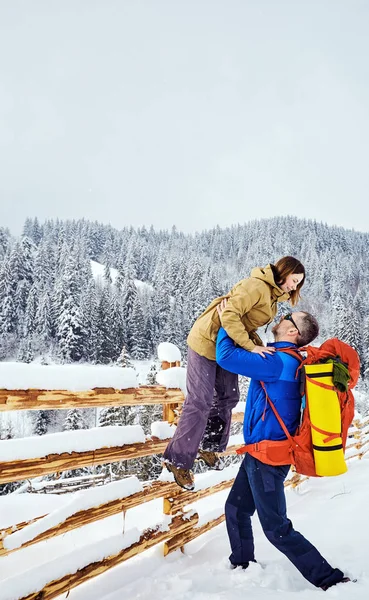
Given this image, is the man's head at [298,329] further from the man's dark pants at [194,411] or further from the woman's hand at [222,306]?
the man's dark pants at [194,411]

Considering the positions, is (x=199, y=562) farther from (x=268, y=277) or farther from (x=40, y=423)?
(x=40, y=423)

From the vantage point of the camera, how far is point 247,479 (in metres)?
3.22

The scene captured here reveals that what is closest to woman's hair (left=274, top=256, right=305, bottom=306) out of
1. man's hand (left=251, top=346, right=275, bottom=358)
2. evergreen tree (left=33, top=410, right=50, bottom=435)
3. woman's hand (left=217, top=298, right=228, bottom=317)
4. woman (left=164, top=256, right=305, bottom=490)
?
woman (left=164, top=256, right=305, bottom=490)

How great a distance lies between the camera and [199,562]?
3.57 m

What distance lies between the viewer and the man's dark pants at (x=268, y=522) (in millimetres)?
2682

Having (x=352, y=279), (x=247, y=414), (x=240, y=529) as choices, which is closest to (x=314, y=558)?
(x=240, y=529)

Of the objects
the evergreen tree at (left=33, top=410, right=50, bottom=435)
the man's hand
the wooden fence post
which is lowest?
the evergreen tree at (left=33, top=410, right=50, bottom=435)

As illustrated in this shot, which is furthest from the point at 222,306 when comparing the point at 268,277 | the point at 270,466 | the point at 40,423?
the point at 40,423

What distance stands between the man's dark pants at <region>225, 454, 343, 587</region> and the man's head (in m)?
0.97

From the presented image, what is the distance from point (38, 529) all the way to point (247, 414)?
5.42 ft

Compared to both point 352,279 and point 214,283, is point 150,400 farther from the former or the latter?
point 352,279

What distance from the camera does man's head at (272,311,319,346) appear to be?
3141mm

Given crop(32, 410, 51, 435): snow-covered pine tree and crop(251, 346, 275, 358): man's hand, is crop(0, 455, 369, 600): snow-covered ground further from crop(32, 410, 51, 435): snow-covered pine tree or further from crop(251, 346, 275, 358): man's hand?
crop(32, 410, 51, 435): snow-covered pine tree

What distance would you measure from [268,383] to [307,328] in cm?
55
